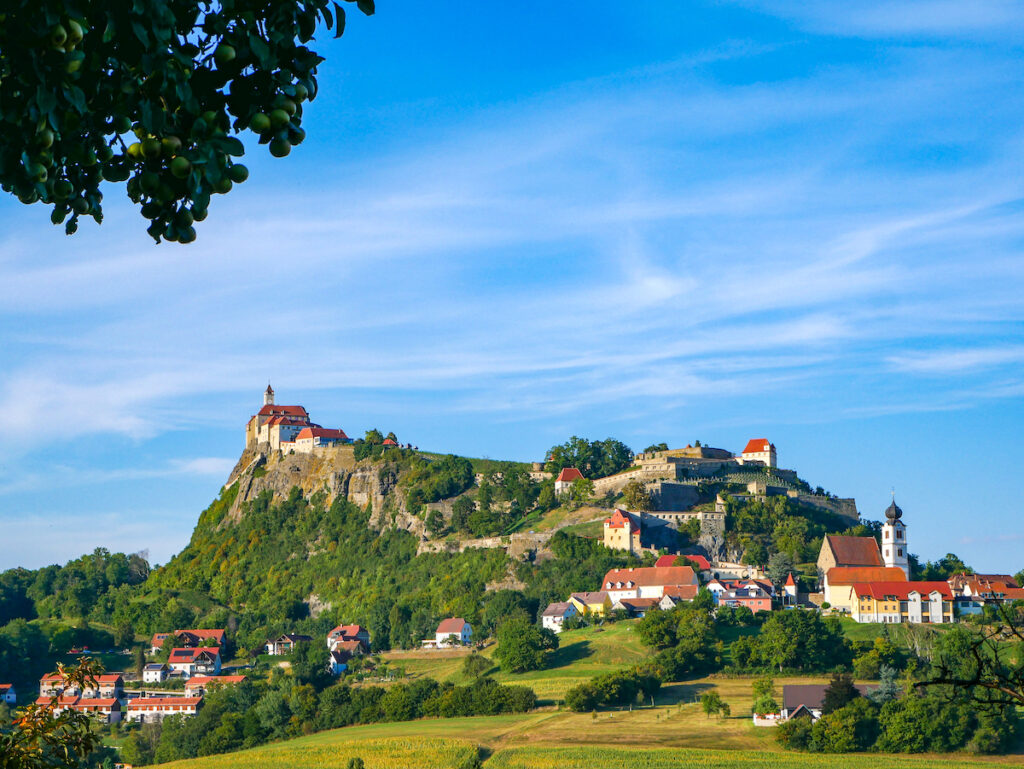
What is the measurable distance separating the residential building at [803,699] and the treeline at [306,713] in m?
15.4

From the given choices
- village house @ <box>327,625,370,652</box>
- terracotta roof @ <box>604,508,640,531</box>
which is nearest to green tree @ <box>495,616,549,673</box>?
village house @ <box>327,625,370,652</box>

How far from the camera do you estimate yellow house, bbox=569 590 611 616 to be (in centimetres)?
9075

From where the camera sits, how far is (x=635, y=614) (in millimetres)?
89250

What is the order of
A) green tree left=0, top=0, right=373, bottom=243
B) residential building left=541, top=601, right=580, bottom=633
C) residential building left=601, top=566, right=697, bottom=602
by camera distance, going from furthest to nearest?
residential building left=601, top=566, right=697, bottom=602 < residential building left=541, top=601, right=580, bottom=633 < green tree left=0, top=0, right=373, bottom=243

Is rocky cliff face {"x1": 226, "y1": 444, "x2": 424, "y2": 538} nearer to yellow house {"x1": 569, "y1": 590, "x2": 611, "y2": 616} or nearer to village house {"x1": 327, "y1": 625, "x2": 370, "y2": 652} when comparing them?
village house {"x1": 327, "y1": 625, "x2": 370, "y2": 652}

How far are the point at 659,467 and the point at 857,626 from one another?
32.3 metres

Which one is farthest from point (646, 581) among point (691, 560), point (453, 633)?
point (453, 633)

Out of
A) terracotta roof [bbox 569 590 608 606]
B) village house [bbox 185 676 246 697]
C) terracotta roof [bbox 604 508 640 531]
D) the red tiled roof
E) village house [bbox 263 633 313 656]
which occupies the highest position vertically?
terracotta roof [bbox 604 508 640 531]

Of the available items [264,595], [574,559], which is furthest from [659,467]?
[264,595]

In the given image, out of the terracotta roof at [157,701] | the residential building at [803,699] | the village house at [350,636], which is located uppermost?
the village house at [350,636]

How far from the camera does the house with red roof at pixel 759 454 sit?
118375mm

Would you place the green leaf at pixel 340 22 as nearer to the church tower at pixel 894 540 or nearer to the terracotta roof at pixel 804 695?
the terracotta roof at pixel 804 695

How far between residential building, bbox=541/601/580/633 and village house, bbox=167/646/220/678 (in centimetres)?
2944

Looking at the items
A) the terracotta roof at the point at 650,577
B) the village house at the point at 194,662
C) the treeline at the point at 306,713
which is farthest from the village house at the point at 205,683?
the terracotta roof at the point at 650,577
